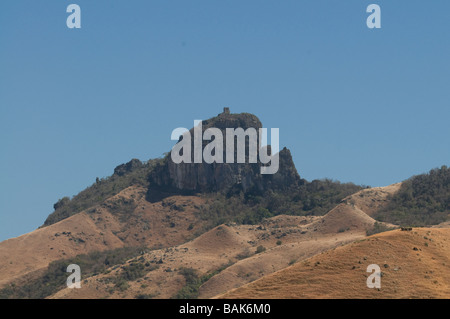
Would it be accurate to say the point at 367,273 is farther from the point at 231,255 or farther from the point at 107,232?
the point at 107,232

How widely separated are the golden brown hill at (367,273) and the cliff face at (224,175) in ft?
208

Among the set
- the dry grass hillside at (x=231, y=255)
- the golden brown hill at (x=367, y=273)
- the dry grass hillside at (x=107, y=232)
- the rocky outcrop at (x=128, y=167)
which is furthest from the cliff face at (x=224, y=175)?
the golden brown hill at (x=367, y=273)

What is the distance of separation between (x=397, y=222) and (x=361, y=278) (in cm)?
4606

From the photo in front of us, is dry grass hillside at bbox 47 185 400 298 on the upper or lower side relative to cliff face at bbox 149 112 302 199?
lower

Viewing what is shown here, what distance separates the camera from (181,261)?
323 ft

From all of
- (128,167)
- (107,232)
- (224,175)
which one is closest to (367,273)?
(107,232)

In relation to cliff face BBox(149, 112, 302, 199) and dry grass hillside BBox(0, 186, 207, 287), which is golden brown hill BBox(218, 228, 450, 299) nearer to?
dry grass hillside BBox(0, 186, 207, 287)

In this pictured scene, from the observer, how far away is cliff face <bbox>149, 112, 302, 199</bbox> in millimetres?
129625

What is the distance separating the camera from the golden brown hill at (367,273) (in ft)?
184

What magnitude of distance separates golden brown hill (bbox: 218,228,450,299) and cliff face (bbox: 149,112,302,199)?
63500mm

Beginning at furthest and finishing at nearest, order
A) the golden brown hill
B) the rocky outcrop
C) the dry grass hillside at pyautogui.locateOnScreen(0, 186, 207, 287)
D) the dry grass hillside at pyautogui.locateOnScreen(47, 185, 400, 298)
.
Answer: the rocky outcrop, the dry grass hillside at pyautogui.locateOnScreen(0, 186, 207, 287), the dry grass hillside at pyautogui.locateOnScreen(47, 185, 400, 298), the golden brown hill

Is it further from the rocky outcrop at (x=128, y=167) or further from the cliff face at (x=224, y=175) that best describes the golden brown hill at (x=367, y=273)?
the rocky outcrop at (x=128, y=167)

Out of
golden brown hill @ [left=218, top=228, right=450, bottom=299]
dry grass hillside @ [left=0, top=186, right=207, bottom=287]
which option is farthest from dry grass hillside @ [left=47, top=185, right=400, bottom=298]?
golden brown hill @ [left=218, top=228, right=450, bottom=299]
